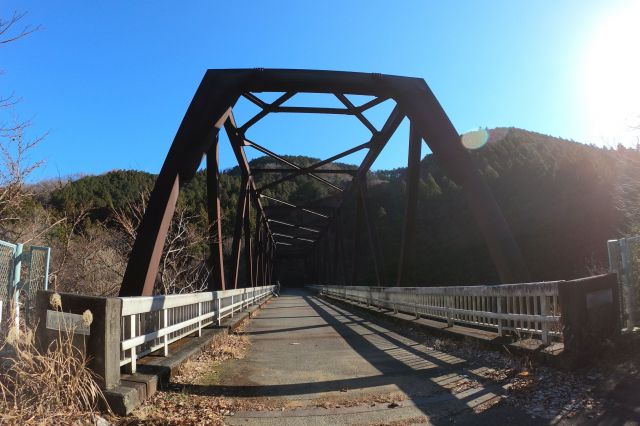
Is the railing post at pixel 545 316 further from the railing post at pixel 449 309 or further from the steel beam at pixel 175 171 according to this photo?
the steel beam at pixel 175 171

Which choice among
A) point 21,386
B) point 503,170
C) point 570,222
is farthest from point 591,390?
point 503,170

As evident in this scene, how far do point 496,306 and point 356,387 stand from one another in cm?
307

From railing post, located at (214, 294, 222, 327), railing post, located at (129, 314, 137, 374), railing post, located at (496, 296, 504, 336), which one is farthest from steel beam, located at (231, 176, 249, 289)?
railing post, located at (129, 314, 137, 374)

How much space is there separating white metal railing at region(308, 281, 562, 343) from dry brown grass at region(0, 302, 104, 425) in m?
4.54

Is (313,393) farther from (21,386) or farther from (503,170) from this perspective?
(503,170)

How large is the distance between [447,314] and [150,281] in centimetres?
532

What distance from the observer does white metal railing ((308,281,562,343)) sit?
5242mm

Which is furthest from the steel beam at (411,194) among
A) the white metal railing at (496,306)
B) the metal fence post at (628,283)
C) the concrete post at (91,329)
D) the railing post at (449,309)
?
the concrete post at (91,329)

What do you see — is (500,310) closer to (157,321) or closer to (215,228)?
(157,321)

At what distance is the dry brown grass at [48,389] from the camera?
9.45 feet

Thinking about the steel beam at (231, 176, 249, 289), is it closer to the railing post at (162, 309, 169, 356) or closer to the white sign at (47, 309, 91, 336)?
the railing post at (162, 309, 169, 356)

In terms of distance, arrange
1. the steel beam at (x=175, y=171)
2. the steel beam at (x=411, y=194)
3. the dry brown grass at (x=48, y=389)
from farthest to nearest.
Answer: the steel beam at (x=411, y=194) → the steel beam at (x=175, y=171) → the dry brown grass at (x=48, y=389)

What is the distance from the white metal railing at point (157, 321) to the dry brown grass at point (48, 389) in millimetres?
738

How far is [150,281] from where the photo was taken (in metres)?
6.66
